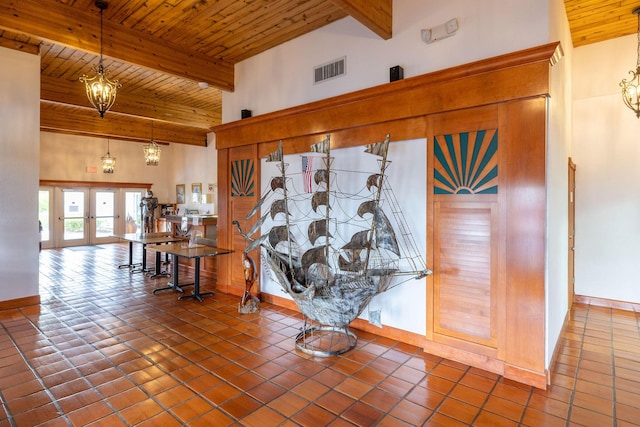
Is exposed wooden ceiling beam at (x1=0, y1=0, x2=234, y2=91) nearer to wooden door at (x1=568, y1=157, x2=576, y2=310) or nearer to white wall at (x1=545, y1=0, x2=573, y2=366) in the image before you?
white wall at (x1=545, y1=0, x2=573, y2=366)

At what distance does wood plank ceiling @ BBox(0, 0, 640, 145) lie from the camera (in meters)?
3.49

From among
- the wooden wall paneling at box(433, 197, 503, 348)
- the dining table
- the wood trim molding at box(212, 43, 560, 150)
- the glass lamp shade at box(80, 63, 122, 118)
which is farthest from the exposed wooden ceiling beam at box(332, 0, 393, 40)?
the dining table

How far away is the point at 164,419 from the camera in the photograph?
85.6 inches

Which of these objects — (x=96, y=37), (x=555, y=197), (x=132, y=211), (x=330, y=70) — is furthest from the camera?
(x=132, y=211)

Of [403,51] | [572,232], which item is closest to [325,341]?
[403,51]

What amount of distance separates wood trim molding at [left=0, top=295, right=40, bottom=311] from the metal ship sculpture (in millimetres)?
3237

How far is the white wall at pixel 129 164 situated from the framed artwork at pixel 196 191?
0.40ft

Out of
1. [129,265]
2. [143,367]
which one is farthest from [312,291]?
[129,265]

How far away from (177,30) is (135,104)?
294cm

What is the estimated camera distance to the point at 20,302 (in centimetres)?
438

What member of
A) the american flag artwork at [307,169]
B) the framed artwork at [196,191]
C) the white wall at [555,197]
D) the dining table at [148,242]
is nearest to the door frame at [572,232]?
the white wall at [555,197]

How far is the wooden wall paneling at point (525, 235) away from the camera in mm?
2586

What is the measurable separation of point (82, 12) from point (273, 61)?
2206 mm

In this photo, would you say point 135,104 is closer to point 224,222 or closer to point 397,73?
point 224,222
